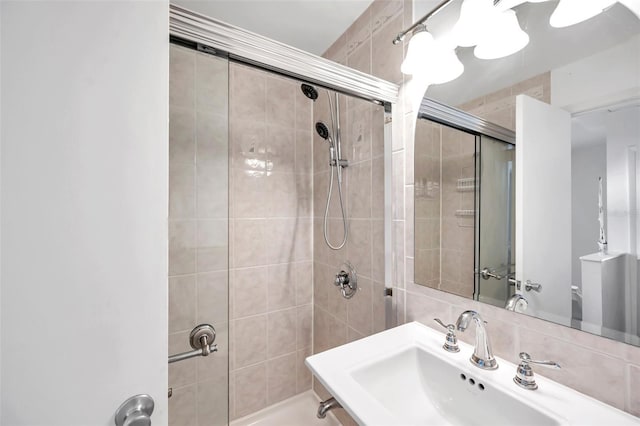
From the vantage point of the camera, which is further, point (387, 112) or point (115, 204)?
point (387, 112)

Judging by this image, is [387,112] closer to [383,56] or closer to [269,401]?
[383,56]

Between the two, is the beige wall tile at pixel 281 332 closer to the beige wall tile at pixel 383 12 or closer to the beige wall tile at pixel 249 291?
the beige wall tile at pixel 249 291

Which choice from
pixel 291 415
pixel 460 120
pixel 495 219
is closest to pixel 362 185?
pixel 460 120

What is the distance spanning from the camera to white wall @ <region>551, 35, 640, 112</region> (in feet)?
1.93

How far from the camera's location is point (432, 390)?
0.82 meters

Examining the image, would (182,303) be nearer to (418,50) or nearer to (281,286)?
(281,286)

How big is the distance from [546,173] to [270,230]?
4.66 ft

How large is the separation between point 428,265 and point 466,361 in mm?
356

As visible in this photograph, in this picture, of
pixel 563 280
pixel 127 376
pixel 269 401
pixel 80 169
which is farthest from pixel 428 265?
pixel 269 401

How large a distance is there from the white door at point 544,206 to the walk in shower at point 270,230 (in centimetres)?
54

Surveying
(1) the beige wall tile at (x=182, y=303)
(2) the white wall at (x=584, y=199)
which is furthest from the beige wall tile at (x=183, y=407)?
(2) the white wall at (x=584, y=199)

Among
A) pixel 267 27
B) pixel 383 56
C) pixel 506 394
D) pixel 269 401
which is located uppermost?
pixel 267 27

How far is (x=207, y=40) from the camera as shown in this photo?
28.0 inches

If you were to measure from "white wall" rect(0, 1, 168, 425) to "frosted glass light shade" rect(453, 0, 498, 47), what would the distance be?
3.01 ft
